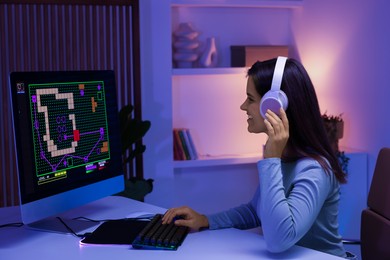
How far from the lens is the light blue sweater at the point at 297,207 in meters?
1.60

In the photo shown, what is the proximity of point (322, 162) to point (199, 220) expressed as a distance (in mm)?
437

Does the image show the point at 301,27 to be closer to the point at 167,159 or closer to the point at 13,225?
the point at 167,159

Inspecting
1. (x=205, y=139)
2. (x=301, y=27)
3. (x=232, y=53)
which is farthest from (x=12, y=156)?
(x=301, y=27)

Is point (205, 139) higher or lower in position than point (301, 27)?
lower

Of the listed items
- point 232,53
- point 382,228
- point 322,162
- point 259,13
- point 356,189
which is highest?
point 259,13

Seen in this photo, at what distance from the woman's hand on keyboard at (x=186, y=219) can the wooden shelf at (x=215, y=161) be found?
221cm

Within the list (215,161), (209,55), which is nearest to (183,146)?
(215,161)

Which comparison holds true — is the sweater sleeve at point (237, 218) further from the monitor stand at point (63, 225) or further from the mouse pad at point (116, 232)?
the monitor stand at point (63, 225)

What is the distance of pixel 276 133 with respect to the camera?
171cm

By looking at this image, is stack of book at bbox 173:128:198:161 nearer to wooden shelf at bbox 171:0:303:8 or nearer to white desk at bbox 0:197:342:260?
wooden shelf at bbox 171:0:303:8

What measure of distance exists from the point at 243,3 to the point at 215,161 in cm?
117

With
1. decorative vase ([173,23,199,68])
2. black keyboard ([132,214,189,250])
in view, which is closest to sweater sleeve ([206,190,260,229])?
black keyboard ([132,214,189,250])

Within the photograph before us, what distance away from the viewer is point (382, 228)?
1896 millimetres

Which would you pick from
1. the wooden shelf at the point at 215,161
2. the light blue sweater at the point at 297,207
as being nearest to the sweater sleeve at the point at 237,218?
the light blue sweater at the point at 297,207
